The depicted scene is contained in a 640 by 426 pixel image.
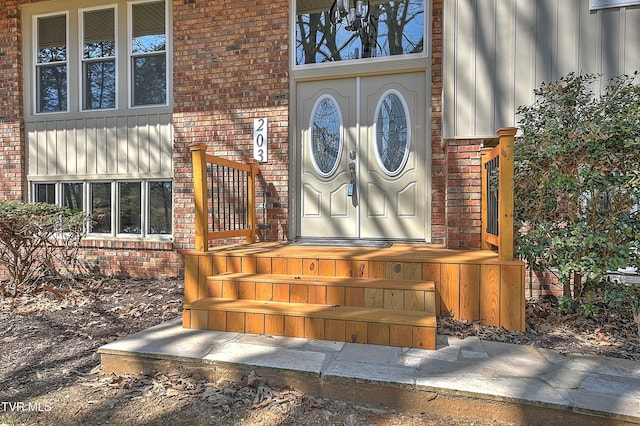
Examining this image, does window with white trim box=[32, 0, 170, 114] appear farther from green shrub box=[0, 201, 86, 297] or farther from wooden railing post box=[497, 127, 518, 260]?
wooden railing post box=[497, 127, 518, 260]

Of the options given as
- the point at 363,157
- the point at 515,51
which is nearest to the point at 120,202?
the point at 363,157

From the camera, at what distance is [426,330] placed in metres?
2.43

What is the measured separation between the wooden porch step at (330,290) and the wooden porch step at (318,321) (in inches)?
2.5

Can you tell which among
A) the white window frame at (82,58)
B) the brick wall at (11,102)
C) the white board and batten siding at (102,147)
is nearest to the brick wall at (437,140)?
the white board and batten siding at (102,147)

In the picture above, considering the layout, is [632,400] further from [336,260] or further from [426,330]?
[336,260]

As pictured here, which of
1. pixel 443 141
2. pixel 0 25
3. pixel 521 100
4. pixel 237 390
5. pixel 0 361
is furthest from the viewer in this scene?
pixel 0 25

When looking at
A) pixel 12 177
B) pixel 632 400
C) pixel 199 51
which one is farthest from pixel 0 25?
pixel 632 400

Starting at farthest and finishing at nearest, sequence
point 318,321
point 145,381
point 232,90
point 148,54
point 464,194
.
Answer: point 148,54 → point 232,90 → point 464,194 → point 318,321 → point 145,381

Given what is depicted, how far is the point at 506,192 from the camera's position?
9.19 ft

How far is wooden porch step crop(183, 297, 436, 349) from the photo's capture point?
247cm

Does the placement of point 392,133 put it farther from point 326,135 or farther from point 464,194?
point 464,194

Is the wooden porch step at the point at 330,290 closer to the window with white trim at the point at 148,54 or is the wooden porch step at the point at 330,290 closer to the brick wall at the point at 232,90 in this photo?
the brick wall at the point at 232,90

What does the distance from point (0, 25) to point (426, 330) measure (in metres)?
7.04

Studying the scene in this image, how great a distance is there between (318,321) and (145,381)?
1117 millimetres
